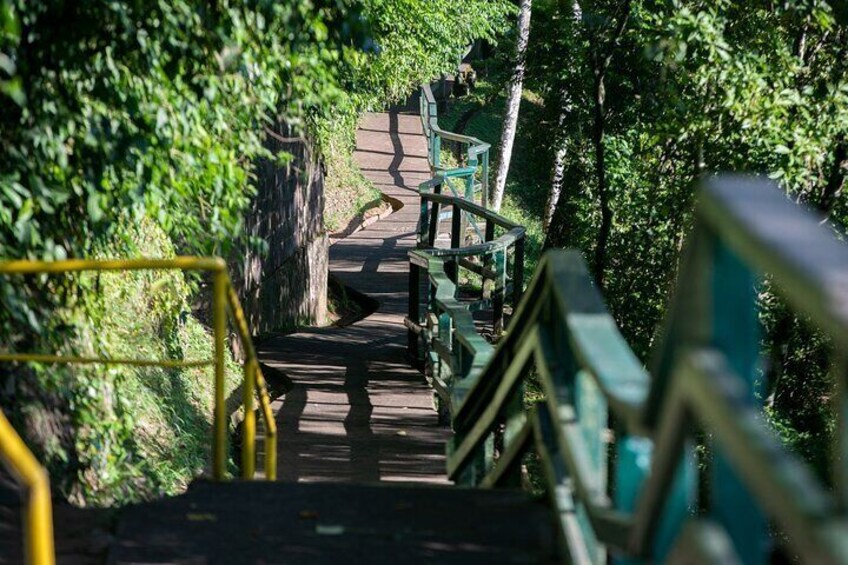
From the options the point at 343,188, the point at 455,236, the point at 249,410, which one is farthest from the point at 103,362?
the point at 343,188

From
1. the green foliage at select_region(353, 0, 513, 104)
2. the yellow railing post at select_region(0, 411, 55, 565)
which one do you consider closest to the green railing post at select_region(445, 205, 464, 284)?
the green foliage at select_region(353, 0, 513, 104)

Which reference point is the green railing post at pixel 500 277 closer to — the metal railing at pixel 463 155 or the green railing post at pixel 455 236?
the green railing post at pixel 455 236

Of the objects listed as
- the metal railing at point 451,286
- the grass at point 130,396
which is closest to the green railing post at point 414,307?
the metal railing at point 451,286

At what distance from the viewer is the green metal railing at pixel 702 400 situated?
168cm

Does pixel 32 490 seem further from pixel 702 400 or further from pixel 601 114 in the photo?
pixel 601 114

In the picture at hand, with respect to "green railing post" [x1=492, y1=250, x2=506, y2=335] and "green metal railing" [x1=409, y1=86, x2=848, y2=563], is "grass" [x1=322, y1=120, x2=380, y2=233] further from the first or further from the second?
"green metal railing" [x1=409, y1=86, x2=848, y2=563]

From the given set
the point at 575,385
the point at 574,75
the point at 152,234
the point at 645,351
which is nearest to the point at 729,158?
the point at 645,351

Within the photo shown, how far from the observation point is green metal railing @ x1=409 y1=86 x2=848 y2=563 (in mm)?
1677

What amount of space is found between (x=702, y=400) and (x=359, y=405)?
27.9 ft

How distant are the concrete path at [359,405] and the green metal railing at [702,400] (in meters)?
5.01

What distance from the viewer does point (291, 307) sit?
50.6 feet

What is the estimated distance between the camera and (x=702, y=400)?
2.00 metres

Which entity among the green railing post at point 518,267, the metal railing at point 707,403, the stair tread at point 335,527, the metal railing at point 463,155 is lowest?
the metal railing at point 463,155

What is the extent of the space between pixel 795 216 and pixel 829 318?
39cm
